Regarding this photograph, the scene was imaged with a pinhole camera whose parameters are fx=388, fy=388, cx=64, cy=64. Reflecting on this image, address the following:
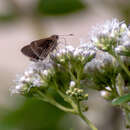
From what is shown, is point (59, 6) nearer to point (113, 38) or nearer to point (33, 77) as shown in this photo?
point (33, 77)

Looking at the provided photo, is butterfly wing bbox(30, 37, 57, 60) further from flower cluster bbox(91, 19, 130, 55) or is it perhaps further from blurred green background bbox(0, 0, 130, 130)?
blurred green background bbox(0, 0, 130, 130)

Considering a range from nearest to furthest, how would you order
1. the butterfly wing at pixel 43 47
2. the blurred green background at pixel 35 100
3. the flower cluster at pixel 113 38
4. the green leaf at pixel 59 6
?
the flower cluster at pixel 113 38, the butterfly wing at pixel 43 47, the blurred green background at pixel 35 100, the green leaf at pixel 59 6

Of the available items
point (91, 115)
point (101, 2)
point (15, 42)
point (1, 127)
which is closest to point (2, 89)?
point (1, 127)

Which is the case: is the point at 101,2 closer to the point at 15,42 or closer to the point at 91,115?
the point at 91,115

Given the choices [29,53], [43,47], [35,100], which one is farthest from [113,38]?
[35,100]

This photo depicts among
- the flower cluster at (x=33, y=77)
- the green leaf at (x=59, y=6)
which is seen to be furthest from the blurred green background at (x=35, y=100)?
the flower cluster at (x=33, y=77)

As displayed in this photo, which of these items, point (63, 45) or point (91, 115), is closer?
point (63, 45)

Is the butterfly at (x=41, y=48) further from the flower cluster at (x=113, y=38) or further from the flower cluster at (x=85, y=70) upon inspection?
the flower cluster at (x=113, y=38)
